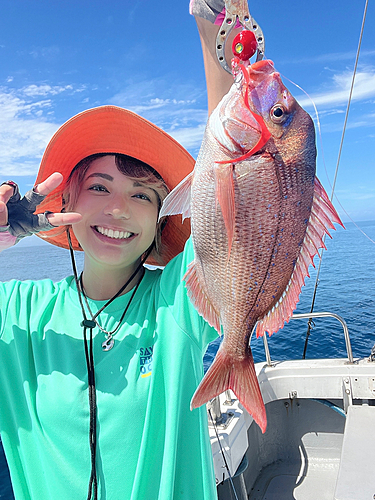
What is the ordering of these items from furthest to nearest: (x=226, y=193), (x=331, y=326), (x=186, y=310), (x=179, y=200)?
(x=331, y=326) → (x=186, y=310) → (x=179, y=200) → (x=226, y=193)

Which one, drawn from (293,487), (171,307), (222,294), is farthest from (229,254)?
(293,487)

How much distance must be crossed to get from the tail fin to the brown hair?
82 centimetres

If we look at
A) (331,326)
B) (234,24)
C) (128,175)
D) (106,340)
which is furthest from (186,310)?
(331,326)

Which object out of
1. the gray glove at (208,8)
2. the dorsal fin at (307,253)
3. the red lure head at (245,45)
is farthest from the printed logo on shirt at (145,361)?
the gray glove at (208,8)

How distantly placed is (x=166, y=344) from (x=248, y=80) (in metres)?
0.96

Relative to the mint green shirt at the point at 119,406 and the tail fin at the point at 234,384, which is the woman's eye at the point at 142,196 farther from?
the tail fin at the point at 234,384

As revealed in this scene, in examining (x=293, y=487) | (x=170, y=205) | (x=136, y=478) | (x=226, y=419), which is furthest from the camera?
(x=293, y=487)

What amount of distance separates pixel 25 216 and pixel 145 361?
72 centimetres

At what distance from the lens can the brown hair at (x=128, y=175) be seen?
1654mm

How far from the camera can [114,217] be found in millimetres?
1525

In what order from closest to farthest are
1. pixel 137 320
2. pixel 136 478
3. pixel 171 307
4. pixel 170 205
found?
pixel 170 205 < pixel 136 478 < pixel 171 307 < pixel 137 320

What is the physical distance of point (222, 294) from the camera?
117 centimetres

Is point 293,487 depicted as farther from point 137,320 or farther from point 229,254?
point 229,254

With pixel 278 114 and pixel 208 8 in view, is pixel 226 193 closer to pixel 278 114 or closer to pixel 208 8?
pixel 278 114
